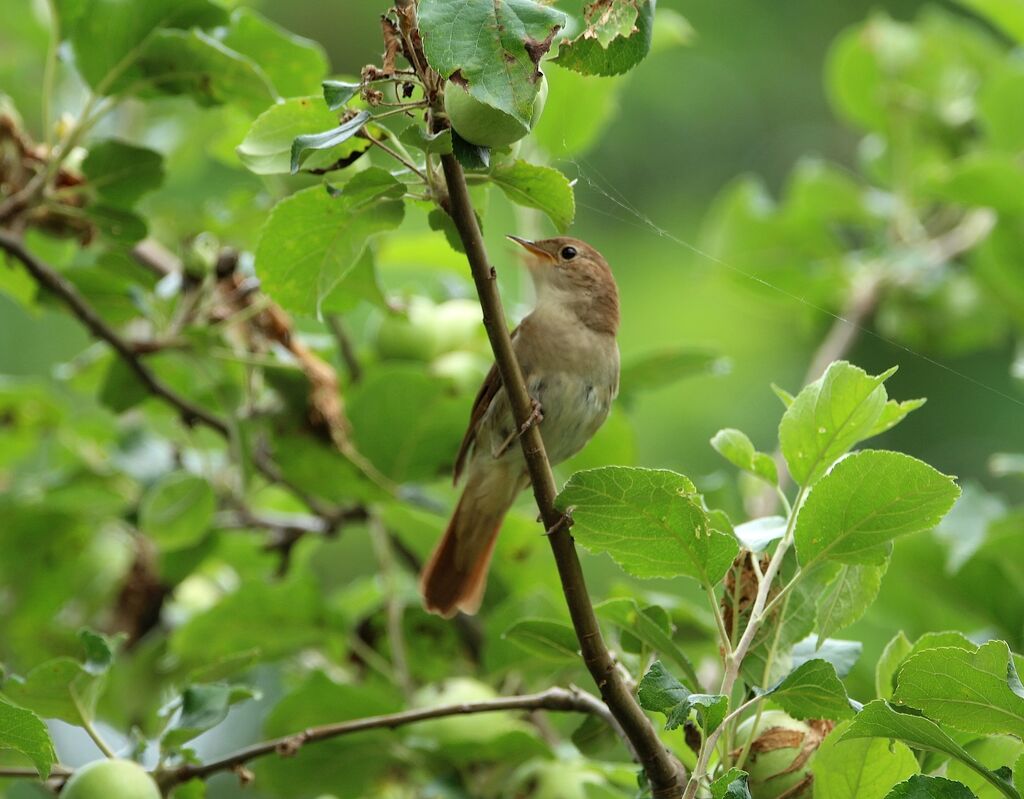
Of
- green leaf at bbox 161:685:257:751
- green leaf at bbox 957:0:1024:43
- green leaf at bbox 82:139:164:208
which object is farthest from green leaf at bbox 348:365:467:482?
green leaf at bbox 957:0:1024:43

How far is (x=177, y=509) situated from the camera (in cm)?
302

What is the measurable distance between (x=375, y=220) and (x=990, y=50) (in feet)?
11.0

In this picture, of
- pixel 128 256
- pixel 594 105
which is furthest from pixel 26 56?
pixel 594 105

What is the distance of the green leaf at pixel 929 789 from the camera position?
1.57 meters

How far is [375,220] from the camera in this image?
1994 mm

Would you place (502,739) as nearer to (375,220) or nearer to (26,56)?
(375,220)

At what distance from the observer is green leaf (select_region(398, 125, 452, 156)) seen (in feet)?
5.42

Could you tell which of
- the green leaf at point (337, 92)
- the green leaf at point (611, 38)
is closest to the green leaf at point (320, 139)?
the green leaf at point (337, 92)

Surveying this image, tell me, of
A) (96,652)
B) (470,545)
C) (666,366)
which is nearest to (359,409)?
(470,545)

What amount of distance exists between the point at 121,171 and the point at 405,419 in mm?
897

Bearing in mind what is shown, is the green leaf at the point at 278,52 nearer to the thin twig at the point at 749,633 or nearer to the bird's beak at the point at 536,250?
the bird's beak at the point at 536,250

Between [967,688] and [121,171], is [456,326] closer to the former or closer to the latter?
[121,171]

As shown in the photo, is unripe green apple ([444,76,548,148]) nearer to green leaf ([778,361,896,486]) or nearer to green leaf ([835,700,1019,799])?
green leaf ([778,361,896,486])

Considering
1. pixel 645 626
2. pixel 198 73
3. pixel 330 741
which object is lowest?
pixel 330 741
